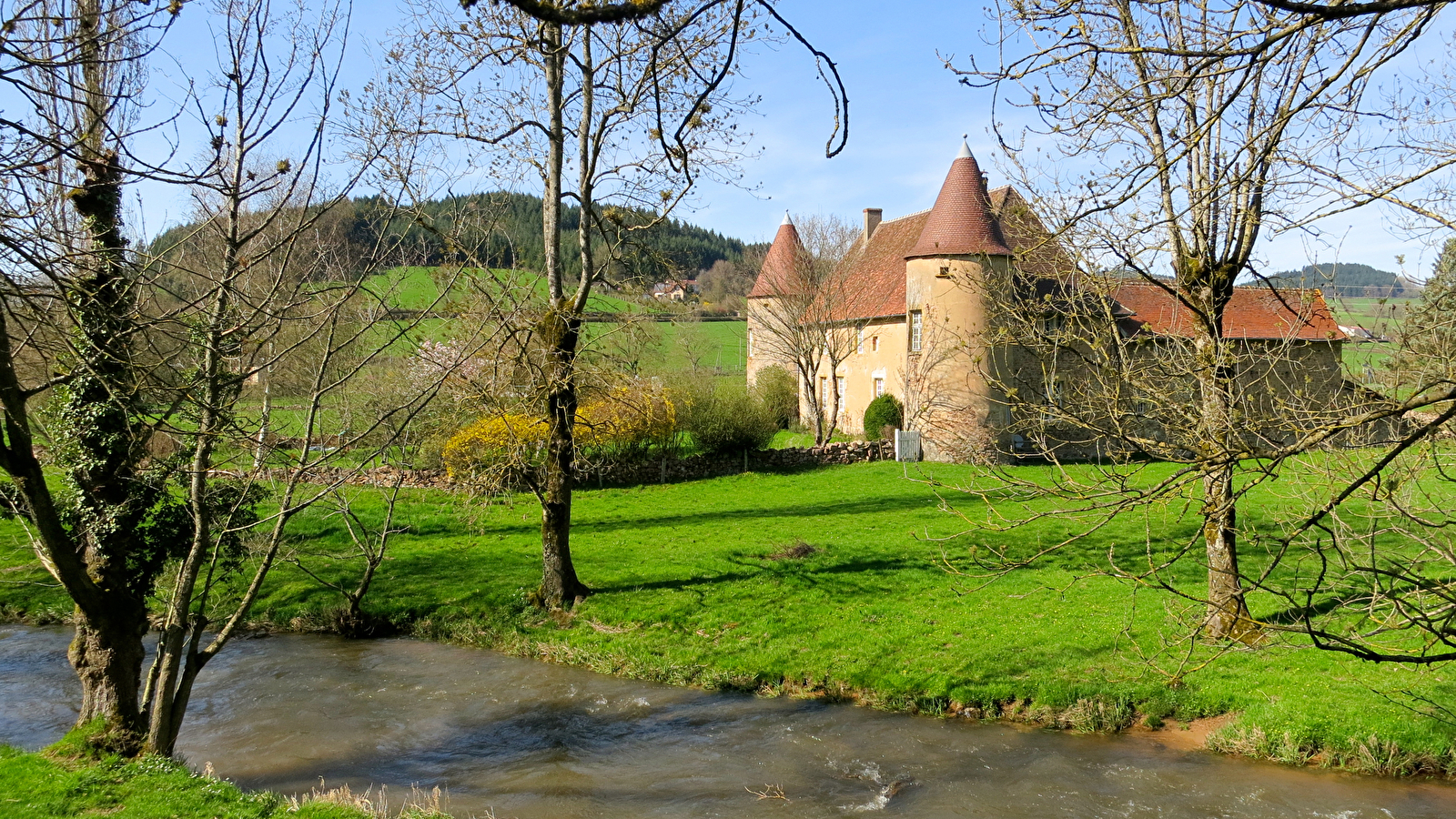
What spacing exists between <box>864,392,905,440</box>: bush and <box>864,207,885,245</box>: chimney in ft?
36.5

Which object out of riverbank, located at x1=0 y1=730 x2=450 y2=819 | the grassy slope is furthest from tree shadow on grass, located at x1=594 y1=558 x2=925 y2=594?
the grassy slope

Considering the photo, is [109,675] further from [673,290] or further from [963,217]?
[963,217]

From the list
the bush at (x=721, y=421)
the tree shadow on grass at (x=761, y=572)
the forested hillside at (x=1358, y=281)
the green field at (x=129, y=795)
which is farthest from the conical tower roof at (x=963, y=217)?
the green field at (x=129, y=795)

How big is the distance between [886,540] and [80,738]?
1260 centimetres

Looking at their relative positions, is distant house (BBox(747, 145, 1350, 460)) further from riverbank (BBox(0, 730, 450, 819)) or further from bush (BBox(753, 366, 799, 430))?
riverbank (BBox(0, 730, 450, 819))

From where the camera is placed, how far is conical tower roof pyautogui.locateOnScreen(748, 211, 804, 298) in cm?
3350

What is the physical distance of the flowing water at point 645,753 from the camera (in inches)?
316

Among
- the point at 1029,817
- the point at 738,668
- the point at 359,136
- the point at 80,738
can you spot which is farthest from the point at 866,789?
the point at 359,136

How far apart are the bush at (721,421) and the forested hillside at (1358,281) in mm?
19780

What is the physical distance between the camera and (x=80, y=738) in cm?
790

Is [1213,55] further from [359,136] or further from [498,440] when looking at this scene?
[498,440]

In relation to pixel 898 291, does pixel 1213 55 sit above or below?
below

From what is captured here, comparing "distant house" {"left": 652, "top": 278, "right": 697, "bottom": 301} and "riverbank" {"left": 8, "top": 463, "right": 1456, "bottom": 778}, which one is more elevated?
"distant house" {"left": 652, "top": 278, "right": 697, "bottom": 301}

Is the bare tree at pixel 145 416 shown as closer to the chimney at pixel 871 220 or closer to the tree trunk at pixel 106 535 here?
the tree trunk at pixel 106 535
